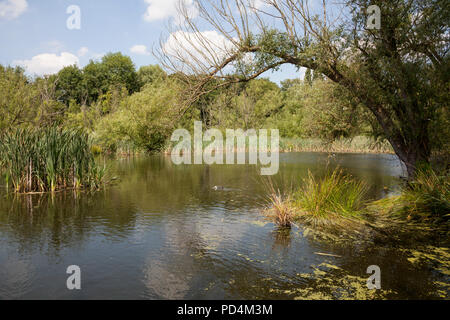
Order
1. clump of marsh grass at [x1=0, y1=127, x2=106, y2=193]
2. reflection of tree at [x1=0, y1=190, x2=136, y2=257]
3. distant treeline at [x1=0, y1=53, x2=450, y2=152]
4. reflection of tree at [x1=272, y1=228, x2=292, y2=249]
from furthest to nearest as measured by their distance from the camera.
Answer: clump of marsh grass at [x1=0, y1=127, x2=106, y2=193]
distant treeline at [x1=0, y1=53, x2=450, y2=152]
reflection of tree at [x1=0, y1=190, x2=136, y2=257]
reflection of tree at [x1=272, y1=228, x2=292, y2=249]

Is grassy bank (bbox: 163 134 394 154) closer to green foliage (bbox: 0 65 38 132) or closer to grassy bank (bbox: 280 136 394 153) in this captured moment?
grassy bank (bbox: 280 136 394 153)

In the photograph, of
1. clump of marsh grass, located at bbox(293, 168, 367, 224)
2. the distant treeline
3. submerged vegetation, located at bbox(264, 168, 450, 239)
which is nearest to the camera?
submerged vegetation, located at bbox(264, 168, 450, 239)

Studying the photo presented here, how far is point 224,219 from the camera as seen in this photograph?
8.48 meters

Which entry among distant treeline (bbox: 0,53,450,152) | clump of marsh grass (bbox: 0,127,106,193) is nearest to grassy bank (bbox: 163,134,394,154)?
distant treeline (bbox: 0,53,450,152)

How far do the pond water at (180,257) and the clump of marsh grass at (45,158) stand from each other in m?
1.24

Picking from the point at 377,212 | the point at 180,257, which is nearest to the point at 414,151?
the point at 377,212

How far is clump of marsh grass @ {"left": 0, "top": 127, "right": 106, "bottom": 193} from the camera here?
35.0 ft

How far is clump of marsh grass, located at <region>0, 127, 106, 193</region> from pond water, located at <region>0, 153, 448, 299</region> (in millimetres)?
1241

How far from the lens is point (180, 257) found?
5.89 m

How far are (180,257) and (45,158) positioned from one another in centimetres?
722

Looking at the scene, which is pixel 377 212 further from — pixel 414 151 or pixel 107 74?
pixel 107 74

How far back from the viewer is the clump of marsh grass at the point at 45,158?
10672 millimetres

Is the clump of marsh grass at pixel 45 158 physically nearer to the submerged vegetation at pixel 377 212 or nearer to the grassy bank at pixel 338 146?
the submerged vegetation at pixel 377 212
